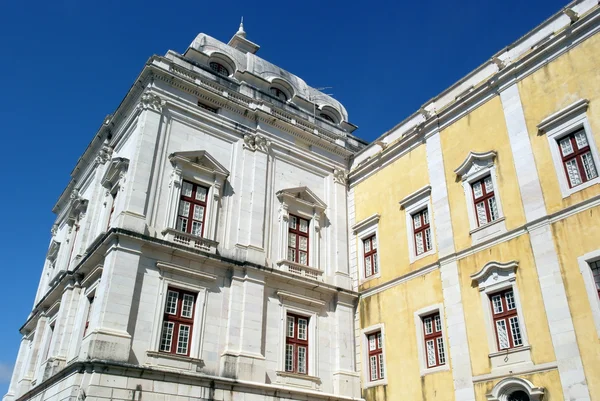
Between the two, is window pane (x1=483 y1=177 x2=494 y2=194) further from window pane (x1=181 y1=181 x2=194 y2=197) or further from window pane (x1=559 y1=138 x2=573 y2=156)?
window pane (x1=181 y1=181 x2=194 y2=197)

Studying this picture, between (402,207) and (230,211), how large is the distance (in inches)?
283

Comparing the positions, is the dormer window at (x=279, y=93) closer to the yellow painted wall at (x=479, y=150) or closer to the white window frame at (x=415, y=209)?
the white window frame at (x=415, y=209)

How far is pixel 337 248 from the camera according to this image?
79.3 feet

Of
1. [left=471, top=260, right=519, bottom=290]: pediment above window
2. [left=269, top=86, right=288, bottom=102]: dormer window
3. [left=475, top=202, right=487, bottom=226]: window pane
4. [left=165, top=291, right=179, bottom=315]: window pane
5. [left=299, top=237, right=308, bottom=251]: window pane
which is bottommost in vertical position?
[left=165, top=291, right=179, bottom=315]: window pane

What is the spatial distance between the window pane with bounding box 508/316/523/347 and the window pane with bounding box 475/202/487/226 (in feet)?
11.9

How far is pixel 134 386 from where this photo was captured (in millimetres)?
16500

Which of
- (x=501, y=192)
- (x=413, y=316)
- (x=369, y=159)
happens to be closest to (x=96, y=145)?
(x=369, y=159)

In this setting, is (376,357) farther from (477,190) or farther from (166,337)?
(166,337)

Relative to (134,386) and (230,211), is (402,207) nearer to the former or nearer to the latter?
(230,211)

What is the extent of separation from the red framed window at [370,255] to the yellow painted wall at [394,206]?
428 millimetres

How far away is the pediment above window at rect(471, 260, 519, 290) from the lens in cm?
1695

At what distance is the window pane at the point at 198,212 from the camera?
21.0 metres

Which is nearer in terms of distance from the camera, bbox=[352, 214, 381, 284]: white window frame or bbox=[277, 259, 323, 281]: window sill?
bbox=[277, 259, 323, 281]: window sill

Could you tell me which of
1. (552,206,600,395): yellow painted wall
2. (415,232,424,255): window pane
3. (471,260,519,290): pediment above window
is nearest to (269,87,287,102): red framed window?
(415,232,424,255): window pane
